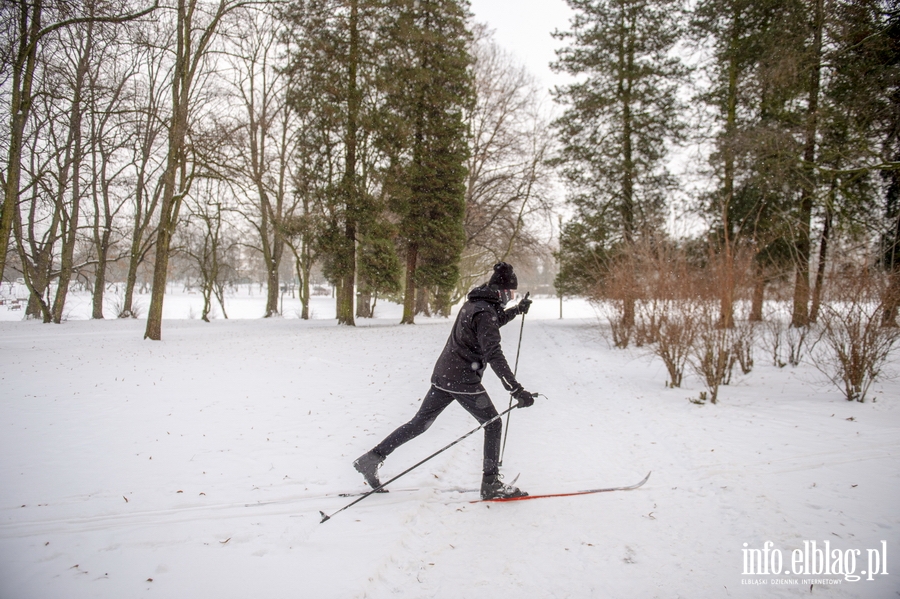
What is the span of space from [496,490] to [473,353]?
1.20 meters

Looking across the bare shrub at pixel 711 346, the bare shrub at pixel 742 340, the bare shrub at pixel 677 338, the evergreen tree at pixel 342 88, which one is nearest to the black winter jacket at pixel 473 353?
the bare shrub at pixel 711 346

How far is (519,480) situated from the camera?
4.31m

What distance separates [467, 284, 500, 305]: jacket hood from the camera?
3770 mm

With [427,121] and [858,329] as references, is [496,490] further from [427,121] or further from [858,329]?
[427,121]

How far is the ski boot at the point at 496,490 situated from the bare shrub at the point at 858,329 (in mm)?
6217

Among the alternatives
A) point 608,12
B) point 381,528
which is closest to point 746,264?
point 381,528

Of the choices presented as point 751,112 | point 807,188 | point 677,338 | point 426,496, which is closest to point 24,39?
point 426,496

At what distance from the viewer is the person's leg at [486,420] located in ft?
12.3

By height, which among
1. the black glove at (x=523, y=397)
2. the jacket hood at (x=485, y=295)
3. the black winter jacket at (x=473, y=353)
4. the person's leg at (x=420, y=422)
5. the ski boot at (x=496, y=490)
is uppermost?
the jacket hood at (x=485, y=295)

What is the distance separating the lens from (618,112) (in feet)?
59.5

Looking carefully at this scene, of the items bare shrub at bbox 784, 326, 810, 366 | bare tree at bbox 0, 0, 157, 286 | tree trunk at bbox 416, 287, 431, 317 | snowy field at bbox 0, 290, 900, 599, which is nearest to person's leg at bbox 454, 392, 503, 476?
snowy field at bbox 0, 290, 900, 599

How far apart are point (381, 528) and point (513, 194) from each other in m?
22.0

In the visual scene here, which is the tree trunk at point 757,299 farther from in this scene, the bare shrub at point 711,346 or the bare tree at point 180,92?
the bare tree at point 180,92

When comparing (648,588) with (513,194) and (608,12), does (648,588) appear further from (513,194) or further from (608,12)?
(513,194)
